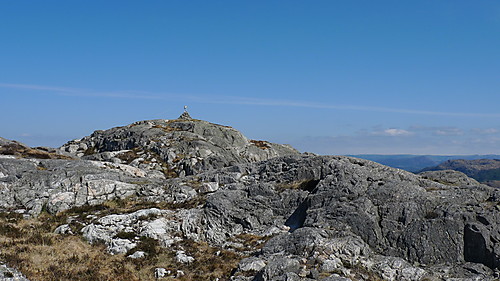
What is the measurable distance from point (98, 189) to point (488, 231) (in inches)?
1426

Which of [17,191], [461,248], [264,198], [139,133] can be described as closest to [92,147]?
[139,133]

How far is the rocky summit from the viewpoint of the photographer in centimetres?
2320

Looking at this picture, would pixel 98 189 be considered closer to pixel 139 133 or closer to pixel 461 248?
pixel 461 248

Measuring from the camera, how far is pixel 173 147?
67.4 metres

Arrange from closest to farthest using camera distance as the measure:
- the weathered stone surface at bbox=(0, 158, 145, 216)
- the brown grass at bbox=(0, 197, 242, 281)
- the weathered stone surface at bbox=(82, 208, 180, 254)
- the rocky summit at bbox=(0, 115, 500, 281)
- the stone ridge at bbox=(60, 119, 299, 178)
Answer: the brown grass at bbox=(0, 197, 242, 281), the rocky summit at bbox=(0, 115, 500, 281), the weathered stone surface at bbox=(82, 208, 180, 254), the weathered stone surface at bbox=(0, 158, 145, 216), the stone ridge at bbox=(60, 119, 299, 178)

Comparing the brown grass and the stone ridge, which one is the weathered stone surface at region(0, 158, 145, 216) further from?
the stone ridge

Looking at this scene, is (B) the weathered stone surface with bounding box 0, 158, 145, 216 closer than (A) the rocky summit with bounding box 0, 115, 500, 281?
No

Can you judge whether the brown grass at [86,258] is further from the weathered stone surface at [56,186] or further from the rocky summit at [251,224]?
the weathered stone surface at [56,186]

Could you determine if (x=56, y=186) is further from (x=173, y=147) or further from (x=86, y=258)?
(x=173, y=147)

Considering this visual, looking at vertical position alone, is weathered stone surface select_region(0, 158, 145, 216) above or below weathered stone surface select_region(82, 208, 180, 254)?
above

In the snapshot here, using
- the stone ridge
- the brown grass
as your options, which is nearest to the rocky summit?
the brown grass

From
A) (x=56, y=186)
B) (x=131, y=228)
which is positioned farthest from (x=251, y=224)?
(x=56, y=186)

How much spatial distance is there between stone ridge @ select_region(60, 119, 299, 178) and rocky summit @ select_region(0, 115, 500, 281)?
1734 centimetres

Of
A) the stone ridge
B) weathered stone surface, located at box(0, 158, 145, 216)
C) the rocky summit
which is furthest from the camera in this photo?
the stone ridge
